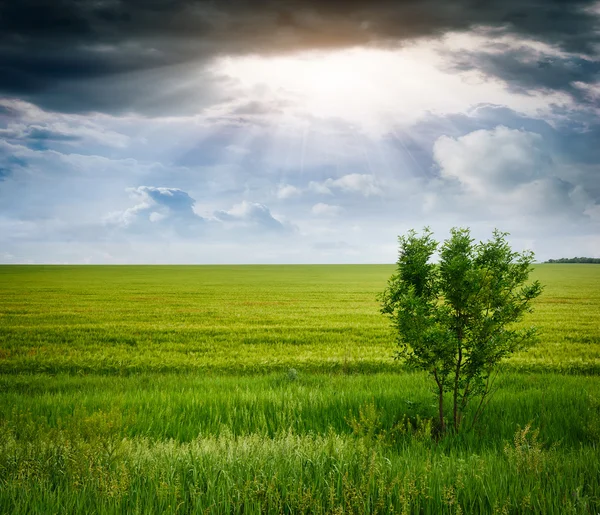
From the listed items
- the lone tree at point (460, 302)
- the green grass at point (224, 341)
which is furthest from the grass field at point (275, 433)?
the lone tree at point (460, 302)

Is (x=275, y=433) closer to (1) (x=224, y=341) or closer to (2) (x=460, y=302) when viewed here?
(2) (x=460, y=302)

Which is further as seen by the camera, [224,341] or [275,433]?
[224,341]

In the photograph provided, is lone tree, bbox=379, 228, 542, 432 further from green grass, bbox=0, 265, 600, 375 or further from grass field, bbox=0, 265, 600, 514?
green grass, bbox=0, 265, 600, 375

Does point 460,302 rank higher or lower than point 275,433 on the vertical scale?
Result: higher

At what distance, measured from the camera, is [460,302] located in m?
6.68

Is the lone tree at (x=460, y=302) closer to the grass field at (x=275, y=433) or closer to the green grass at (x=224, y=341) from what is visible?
the grass field at (x=275, y=433)

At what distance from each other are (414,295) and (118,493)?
4.90 metres

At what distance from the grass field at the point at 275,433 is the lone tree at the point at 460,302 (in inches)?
44.2

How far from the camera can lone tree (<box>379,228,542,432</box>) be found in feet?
21.5

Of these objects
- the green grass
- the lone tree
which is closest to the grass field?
the green grass

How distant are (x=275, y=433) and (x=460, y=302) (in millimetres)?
3562

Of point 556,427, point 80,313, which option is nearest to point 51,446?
point 556,427

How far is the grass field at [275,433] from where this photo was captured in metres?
4.13

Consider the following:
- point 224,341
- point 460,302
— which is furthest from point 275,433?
point 224,341
